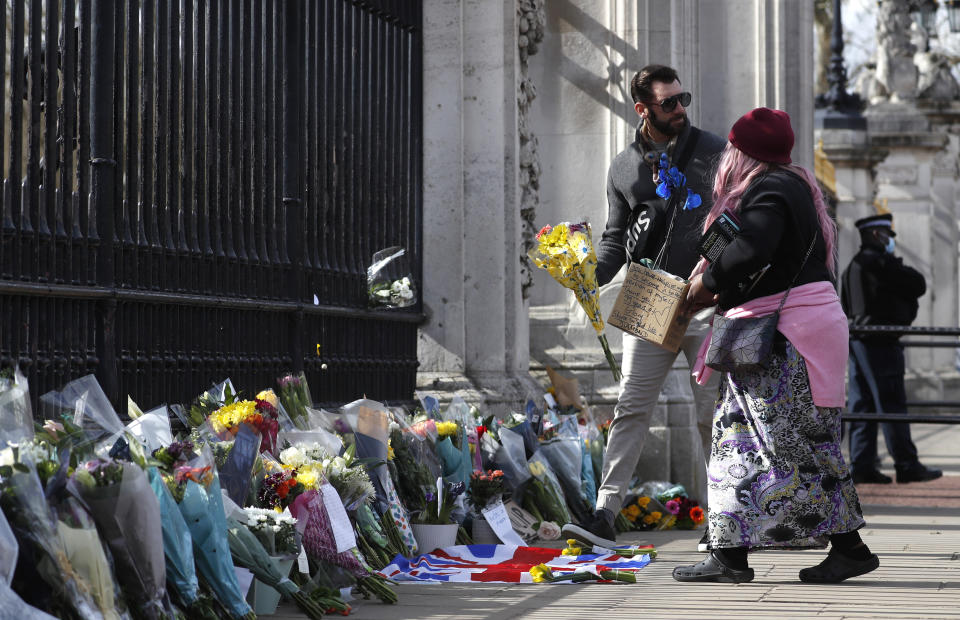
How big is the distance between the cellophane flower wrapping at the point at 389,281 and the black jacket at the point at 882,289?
4667mm

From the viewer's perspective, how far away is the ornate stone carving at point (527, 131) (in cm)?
895

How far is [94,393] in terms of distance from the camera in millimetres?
4906

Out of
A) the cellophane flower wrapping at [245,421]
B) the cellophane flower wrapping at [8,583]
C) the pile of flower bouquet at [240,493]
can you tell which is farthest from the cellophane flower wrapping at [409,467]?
the cellophane flower wrapping at [8,583]

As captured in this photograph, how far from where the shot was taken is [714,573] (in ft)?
19.5

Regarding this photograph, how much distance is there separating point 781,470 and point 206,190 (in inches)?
103

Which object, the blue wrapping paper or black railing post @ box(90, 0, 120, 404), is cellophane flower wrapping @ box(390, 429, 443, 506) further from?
the blue wrapping paper

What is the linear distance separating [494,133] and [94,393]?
13.7ft

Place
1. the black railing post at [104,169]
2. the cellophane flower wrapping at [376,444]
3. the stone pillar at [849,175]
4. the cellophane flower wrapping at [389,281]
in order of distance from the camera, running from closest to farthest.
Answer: the black railing post at [104,169] < the cellophane flower wrapping at [376,444] < the cellophane flower wrapping at [389,281] < the stone pillar at [849,175]

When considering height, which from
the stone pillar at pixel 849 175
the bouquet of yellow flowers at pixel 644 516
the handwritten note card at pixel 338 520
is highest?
the stone pillar at pixel 849 175

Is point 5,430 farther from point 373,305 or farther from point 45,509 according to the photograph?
point 373,305

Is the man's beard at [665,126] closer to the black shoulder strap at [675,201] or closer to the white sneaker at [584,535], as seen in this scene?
the black shoulder strap at [675,201]

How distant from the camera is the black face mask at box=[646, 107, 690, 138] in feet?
23.4

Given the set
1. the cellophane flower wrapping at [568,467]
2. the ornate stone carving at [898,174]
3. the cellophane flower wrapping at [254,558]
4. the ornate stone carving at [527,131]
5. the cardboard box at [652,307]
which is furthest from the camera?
the ornate stone carving at [898,174]

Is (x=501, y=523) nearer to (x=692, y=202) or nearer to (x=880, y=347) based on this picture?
(x=692, y=202)
